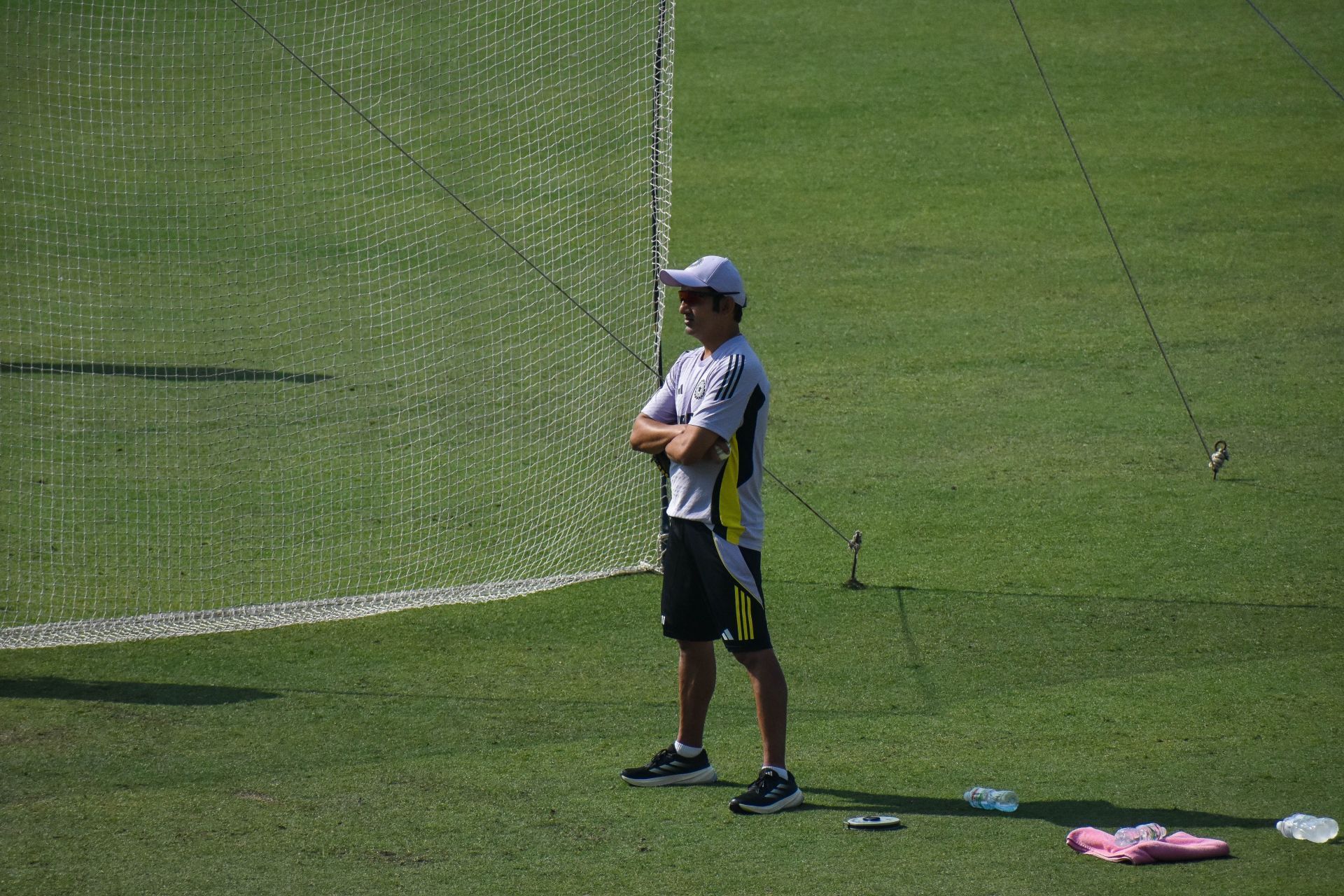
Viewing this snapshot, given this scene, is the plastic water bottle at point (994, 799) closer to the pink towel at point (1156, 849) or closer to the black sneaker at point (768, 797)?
the pink towel at point (1156, 849)

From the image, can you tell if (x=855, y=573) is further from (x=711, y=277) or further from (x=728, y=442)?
(x=711, y=277)

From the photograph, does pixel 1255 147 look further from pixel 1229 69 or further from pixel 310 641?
pixel 310 641

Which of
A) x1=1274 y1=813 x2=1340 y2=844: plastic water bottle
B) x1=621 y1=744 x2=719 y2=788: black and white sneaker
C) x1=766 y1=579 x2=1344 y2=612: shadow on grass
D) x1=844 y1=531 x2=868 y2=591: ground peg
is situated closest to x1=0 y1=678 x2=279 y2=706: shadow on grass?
x1=621 y1=744 x2=719 y2=788: black and white sneaker

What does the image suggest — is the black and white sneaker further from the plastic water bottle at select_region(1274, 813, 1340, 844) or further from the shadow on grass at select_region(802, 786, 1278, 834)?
the plastic water bottle at select_region(1274, 813, 1340, 844)

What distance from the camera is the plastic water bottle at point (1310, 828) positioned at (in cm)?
475

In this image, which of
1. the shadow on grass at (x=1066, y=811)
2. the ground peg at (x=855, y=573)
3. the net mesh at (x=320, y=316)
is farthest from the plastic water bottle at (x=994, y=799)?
the net mesh at (x=320, y=316)

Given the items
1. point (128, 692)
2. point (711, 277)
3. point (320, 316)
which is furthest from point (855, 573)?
point (320, 316)

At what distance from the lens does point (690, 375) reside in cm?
525

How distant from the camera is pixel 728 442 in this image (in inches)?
200

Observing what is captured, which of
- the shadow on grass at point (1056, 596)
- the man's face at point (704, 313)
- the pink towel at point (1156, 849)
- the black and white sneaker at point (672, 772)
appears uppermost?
the man's face at point (704, 313)

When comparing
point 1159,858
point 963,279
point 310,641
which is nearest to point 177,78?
point 963,279

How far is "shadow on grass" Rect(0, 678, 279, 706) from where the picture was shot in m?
6.24

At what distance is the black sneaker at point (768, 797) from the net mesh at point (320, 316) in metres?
2.92

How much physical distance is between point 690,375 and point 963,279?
928cm
